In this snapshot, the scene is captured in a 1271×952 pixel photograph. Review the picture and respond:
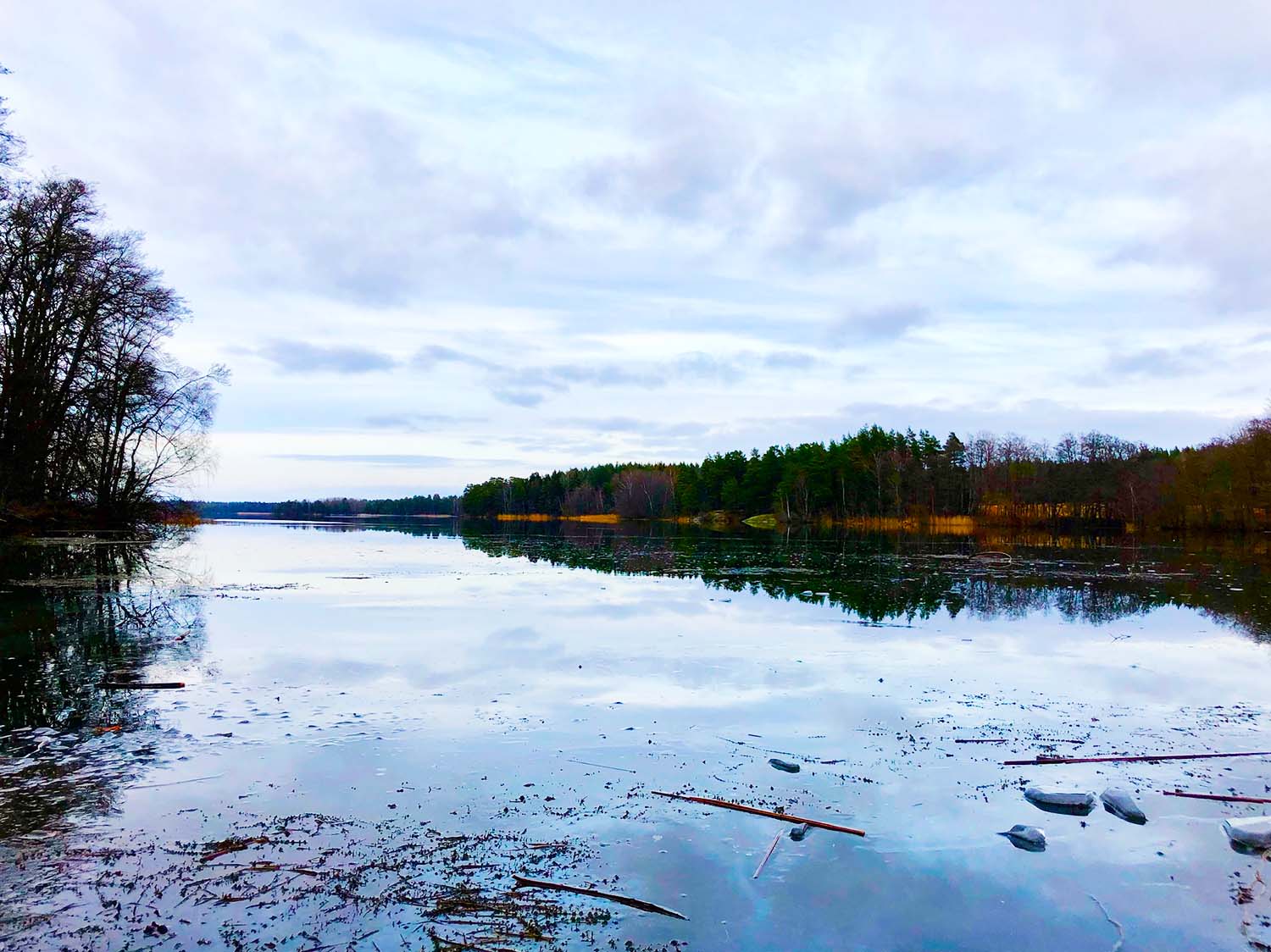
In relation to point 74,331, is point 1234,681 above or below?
below

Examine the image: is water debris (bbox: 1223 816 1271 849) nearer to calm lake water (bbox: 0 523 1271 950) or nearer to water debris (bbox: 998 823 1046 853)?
calm lake water (bbox: 0 523 1271 950)

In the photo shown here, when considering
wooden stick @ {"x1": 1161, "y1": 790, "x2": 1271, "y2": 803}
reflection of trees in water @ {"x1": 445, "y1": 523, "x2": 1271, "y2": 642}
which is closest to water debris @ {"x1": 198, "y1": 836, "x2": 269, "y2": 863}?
wooden stick @ {"x1": 1161, "y1": 790, "x2": 1271, "y2": 803}

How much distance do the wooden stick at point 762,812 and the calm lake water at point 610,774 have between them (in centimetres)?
11

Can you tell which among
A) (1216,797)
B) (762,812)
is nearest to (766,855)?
(762,812)

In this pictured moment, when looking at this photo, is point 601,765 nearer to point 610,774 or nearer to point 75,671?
point 610,774

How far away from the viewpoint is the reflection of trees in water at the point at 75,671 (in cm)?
756

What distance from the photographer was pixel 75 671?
12.1 metres

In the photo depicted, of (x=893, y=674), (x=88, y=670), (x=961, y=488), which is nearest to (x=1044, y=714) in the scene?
(x=893, y=674)

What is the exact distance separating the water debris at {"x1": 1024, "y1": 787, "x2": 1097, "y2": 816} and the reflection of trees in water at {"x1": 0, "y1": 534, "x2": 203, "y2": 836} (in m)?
8.89

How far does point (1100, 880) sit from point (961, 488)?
360 ft

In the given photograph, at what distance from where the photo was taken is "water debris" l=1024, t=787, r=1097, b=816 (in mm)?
7711

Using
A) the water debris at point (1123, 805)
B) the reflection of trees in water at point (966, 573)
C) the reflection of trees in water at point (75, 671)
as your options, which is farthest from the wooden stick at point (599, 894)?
the reflection of trees in water at point (966, 573)

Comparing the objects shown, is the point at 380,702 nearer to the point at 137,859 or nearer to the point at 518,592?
the point at 137,859

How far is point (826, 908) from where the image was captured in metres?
5.77
